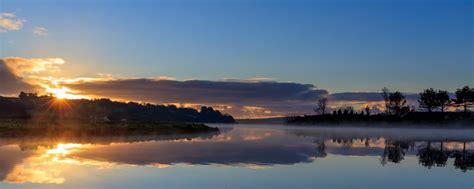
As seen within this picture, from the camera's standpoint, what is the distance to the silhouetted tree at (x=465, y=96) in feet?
594

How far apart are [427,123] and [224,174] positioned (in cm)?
17874

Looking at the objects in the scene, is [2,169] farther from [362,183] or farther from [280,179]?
[362,183]

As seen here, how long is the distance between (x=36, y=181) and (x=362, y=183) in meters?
15.1

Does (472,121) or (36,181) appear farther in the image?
(472,121)

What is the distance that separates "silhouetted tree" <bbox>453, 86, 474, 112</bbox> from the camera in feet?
594

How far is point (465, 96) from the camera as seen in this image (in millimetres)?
182000

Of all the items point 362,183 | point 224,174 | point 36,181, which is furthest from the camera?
point 224,174

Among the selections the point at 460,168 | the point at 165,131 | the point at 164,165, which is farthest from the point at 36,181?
the point at 165,131

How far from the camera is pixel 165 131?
325 feet

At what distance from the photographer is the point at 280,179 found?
25734 millimetres

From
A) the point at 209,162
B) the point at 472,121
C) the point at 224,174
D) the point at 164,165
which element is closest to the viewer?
the point at 224,174

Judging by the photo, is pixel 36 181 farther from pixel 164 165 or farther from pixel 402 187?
pixel 402 187

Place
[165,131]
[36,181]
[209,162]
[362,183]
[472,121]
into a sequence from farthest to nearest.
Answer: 1. [472,121]
2. [165,131]
3. [209,162]
4. [362,183]
5. [36,181]

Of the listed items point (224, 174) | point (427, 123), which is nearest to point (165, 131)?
point (224, 174)
